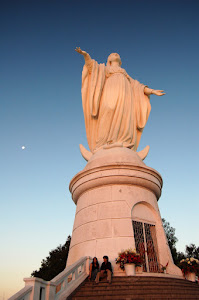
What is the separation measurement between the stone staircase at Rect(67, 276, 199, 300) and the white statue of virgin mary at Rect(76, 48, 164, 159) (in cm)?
716

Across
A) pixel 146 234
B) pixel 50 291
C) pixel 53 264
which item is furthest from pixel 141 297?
pixel 53 264

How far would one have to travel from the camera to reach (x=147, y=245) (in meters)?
11.1

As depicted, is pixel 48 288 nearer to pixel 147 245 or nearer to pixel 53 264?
pixel 147 245

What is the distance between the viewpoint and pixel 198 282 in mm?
10086

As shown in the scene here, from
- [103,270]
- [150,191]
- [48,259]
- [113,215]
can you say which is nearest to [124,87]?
[150,191]

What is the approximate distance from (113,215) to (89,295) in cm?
390

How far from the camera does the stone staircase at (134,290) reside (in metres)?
7.20

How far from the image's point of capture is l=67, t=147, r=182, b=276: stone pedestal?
34.3 feet

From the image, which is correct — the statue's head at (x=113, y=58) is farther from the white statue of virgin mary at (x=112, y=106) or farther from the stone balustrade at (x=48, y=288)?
the stone balustrade at (x=48, y=288)

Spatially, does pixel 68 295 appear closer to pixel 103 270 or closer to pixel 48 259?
pixel 103 270

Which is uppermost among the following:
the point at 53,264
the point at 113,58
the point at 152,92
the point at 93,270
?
the point at 113,58

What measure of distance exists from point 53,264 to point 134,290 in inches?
650

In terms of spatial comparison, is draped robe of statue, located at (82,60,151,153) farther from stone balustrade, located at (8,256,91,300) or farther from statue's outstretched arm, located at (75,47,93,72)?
stone balustrade, located at (8,256,91,300)

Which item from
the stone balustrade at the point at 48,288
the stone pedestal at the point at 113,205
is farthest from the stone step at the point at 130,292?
the stone pedestal at the point at 113,205
